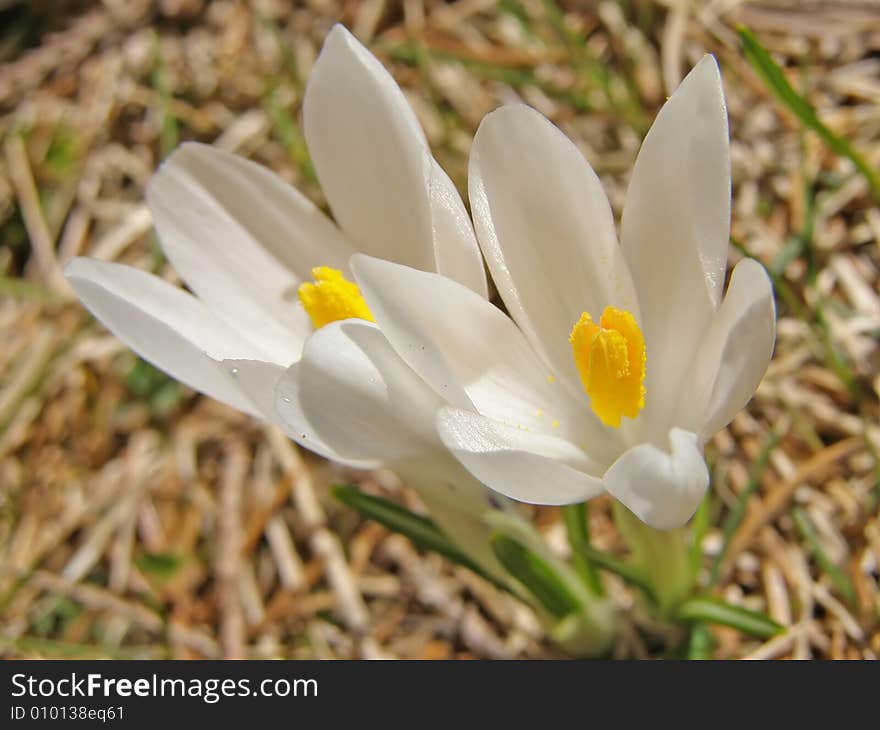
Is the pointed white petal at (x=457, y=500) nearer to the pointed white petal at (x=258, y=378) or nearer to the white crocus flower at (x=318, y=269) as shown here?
the white crocus flower at (x=318, y=269)

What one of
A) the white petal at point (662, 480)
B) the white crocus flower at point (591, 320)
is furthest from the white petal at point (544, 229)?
the white petal at point (662, 480)

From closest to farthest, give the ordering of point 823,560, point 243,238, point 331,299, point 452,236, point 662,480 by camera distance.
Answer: point 662,480 < point 452,236 < point 331,299 < point 243,238 < point 823,560

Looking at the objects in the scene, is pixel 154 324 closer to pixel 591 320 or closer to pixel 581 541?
pixel 591 320

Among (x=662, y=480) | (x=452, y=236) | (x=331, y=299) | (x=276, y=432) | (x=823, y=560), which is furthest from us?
(x=276, y=432)

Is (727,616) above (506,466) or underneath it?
underneath

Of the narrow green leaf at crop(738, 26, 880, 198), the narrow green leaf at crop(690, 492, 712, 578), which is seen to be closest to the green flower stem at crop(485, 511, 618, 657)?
the narrow green leaf at crop(690, 492, 712, 578)

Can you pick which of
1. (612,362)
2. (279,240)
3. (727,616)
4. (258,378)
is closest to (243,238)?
(279,240)
